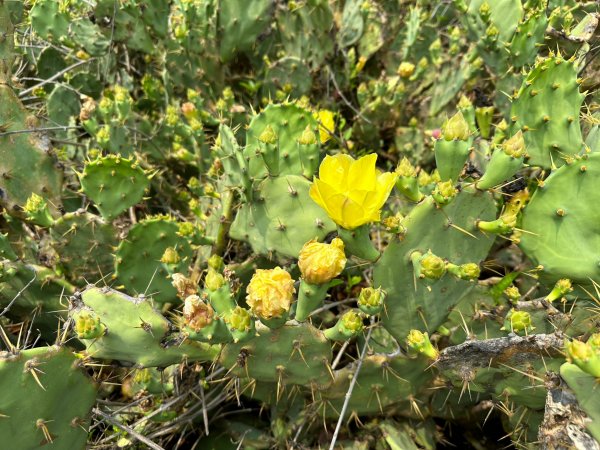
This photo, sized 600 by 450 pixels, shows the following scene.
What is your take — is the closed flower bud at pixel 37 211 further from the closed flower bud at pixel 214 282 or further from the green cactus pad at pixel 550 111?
the green cactus pad at pixel 550 111

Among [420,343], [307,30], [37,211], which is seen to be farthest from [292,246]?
[307,30]

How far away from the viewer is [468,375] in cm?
139

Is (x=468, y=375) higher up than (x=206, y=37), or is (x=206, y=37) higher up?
(x=206, y=37)

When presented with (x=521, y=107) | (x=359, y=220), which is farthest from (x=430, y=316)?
(x=521, y=107)

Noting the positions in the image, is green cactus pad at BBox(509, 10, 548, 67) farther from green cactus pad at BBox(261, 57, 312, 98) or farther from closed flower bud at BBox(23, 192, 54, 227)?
closed flower bud at BBox(23, 192, 54, 227)

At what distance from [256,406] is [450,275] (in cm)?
93

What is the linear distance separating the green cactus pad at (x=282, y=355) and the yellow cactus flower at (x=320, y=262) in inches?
7.6

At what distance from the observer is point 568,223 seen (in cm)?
145

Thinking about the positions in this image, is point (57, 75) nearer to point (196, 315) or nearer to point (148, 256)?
point (148, 256)

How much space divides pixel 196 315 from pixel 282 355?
0.99 ft

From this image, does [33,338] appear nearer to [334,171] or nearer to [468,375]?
[334,171]

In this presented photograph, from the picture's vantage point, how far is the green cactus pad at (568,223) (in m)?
1.42

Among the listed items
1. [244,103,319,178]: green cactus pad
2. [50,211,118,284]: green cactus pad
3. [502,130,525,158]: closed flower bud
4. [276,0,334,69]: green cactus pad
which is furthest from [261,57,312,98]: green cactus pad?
[502,130,525,158]: closed flower bud

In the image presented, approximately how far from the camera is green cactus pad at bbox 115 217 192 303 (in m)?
1.72
